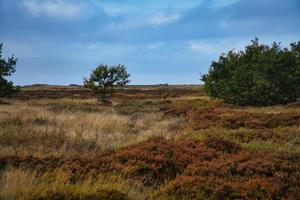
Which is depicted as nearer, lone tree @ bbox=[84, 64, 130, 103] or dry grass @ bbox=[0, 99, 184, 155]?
dry grass @ bbox=[0, 99, 184, 155]

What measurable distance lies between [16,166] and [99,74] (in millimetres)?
40611

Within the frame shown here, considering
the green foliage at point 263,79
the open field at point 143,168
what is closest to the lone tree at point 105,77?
the green foliage at point 263,79

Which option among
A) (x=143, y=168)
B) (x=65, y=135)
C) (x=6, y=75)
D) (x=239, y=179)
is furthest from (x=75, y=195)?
(x=6, y=75)

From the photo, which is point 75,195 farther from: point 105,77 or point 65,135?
point 105,77

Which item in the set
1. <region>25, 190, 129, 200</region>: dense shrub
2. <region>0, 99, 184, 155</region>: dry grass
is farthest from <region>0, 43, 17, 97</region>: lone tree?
<region>25, 190, 129, 200</region>: dense shrub

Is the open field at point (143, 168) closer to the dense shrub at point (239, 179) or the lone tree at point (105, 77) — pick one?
the dense shrub at point (239, 179)

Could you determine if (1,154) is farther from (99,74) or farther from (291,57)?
(99,74)

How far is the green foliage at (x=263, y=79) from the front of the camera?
124ft

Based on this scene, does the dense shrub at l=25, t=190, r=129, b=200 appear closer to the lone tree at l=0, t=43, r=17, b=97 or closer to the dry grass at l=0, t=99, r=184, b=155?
the dry grass at l=0, t=99, r=184, b=155

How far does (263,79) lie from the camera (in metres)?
37.7

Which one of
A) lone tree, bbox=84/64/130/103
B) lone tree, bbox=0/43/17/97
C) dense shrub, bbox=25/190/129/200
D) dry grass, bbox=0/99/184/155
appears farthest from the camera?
lone tree, bbox=84/64/130/103

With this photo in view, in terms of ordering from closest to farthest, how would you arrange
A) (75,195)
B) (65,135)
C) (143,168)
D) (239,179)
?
(75,195), (239,179), (143,168), (65,135)

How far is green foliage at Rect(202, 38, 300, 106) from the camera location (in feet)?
124

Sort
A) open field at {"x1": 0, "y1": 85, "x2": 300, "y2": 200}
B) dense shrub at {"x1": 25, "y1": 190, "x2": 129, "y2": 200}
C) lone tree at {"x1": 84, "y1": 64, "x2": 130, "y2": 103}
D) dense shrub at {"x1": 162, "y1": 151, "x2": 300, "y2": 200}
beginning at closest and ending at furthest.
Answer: dense shrub at {"x1": 25, "y1": 190, "x2": 129, "y2": 200}
open field at {"x1": 0, "y1": 85, "x2": 300, "y2": 200}
dense shrub at {"x1": 162, "y1": 151, "x2": 300, "y2": 200}
lone tree at {"x1": 84, "y1": 64, "x2": 130, "y2": 103}
